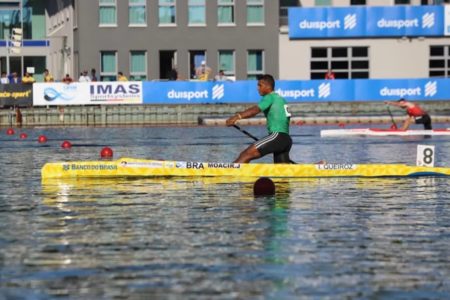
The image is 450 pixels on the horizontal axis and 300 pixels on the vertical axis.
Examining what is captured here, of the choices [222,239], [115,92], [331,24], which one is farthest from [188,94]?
[222,239]

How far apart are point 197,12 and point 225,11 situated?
1.42 metres

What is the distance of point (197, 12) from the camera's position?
65.4 metres

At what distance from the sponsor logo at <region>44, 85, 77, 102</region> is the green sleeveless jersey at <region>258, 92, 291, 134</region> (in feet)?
109

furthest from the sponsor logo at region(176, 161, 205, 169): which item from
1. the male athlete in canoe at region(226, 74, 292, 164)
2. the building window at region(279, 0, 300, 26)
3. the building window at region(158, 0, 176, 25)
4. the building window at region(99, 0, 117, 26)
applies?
the building window at region(279, 0, 300, 26)

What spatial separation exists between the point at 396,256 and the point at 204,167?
1075 centimetres

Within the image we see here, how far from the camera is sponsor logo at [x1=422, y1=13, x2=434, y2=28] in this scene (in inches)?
2564

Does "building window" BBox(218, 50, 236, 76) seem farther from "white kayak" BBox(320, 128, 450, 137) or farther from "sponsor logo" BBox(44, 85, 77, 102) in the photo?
"white kayak" BBox(320, 128, 450, 137)

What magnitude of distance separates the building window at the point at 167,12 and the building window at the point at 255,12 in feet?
12.5

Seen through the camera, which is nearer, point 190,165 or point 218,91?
point 190,165

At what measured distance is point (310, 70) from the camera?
214 feet

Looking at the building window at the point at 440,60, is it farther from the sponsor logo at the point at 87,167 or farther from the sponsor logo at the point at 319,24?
the sponsor logo at the point at 87,167

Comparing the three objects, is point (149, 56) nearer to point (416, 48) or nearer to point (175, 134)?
point (416, 48)

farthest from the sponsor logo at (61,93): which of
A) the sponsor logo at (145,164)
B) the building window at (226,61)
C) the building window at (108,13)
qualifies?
the sponsor logo at (145,164)

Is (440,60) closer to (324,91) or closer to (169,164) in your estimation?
(324,91)
